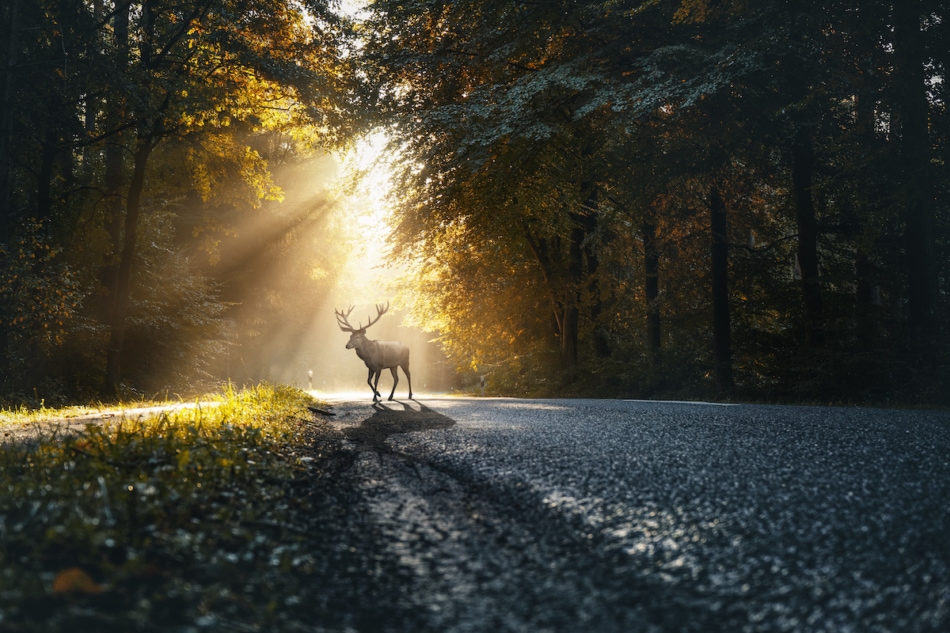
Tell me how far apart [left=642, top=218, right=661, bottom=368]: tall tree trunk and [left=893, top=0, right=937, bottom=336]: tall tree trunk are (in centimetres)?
589

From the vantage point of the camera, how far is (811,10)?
39.4 feet

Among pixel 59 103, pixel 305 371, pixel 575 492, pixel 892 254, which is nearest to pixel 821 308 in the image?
pixel 892 254

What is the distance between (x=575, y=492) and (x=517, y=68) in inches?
583

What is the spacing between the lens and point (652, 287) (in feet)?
69.8

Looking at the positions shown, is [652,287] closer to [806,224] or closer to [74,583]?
[806,224]

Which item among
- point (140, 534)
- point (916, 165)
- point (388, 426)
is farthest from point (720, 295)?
point (140, 534)

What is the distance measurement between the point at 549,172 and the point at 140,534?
14265 mm

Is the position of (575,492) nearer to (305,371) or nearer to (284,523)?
(284,523)

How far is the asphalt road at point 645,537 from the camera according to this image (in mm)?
2383

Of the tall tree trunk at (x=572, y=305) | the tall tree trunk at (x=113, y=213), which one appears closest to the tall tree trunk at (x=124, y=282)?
the tall tree trunk at (x=113, y=213)

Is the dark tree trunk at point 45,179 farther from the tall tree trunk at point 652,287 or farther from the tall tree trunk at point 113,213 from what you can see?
the tall tree trunk at point 652,287

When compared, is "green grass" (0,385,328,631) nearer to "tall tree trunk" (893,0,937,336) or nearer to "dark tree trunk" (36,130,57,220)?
"tall tree trunk" (893,0,937,336)

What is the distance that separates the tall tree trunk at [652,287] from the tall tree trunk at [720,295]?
1.49 metres

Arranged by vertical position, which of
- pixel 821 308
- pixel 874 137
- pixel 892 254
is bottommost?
pixel 821 308
